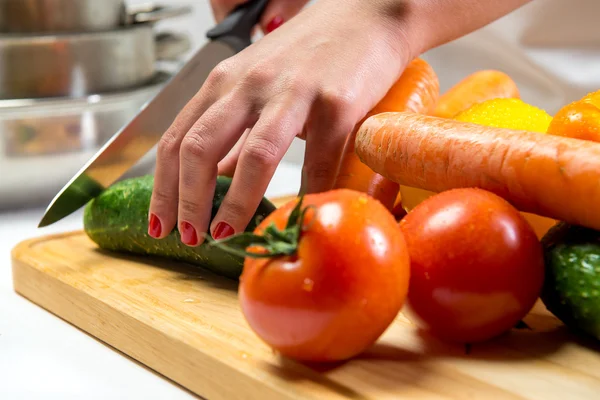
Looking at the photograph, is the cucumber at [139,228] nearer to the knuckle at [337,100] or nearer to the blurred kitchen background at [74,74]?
the knuckle at [337,100]

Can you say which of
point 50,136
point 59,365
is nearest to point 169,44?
point 50,136

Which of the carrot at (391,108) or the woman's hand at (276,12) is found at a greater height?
the woman's hand at (276,12)

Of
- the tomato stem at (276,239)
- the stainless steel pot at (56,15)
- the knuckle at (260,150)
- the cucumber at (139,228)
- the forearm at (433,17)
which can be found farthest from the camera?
the stainless steel pot at (56,15)

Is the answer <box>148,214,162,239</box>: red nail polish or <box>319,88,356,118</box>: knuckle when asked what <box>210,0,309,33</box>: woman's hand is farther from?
<box>148,214,162,239</box>: red nail polish

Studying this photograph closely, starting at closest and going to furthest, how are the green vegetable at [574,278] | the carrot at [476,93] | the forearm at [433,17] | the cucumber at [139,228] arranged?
the green vegetable at [574,278] → the cucumber at [139,228] → the forearm at [433,17] → the carrot at [476,93]

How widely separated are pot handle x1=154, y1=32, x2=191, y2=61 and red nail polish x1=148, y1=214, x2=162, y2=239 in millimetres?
789

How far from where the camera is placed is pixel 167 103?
1328mm

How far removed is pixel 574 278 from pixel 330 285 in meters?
0.30

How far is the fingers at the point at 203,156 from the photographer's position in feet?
3.30

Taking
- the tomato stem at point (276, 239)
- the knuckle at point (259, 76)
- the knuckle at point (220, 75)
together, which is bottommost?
the tomato stem at point (276, 239)

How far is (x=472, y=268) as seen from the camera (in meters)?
0.79

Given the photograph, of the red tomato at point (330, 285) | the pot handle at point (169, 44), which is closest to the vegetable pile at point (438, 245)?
the red tomato at point (330, 285)

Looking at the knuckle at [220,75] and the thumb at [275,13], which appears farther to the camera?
the thumb at [275,13]

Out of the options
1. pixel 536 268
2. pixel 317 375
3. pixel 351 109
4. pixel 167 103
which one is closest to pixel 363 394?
pixel 317 375
